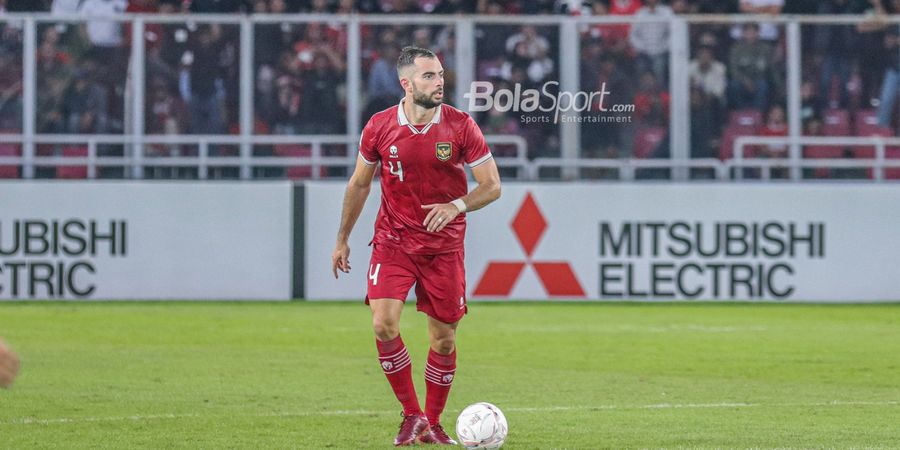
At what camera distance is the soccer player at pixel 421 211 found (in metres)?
8.27

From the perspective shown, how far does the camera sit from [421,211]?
27.6ft

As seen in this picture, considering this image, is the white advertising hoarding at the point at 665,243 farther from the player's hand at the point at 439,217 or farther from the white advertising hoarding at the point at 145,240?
the player's hand at the point at 439,217

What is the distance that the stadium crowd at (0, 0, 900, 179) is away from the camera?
18.7 m

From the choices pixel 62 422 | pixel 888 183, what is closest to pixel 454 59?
pixel 888 183

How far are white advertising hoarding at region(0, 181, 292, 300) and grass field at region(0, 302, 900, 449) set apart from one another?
40cm

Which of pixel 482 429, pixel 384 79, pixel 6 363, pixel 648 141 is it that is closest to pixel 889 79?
pixel 648 141

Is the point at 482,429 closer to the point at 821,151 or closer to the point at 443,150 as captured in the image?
the point at 443,150

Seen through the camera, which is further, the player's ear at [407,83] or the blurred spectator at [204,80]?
the blurred spectator at [204,80]

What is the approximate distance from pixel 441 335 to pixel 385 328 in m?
0.34

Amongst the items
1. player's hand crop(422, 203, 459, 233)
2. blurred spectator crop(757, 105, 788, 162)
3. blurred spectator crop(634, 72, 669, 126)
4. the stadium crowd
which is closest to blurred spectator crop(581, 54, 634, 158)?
the stadium crowd

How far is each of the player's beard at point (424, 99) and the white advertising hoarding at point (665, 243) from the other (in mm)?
9999

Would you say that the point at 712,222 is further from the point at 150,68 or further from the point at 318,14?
the point at 150,68

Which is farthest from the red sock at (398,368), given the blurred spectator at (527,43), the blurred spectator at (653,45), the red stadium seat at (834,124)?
the red stadium seat at (834,124)

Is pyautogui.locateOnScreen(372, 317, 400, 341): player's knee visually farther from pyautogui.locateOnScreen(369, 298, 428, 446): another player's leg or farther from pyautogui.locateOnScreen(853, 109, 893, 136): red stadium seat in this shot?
pyautogui.locateOnScreen(853, 109, 893, 136): red stadium seat
